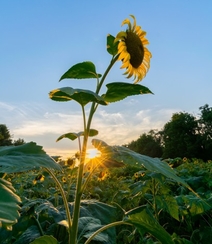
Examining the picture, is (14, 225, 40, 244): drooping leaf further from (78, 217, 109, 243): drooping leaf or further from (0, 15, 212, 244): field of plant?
(78, 217, 109, 243): drooping leaf

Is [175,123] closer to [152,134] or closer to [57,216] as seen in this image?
[152,134]

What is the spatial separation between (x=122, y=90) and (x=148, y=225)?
42 centimetres

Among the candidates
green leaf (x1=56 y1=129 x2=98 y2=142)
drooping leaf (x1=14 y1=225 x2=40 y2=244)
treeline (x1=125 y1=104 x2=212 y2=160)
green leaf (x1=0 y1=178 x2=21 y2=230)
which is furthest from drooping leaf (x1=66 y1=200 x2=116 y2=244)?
treeline (x1=125 y1=104 x2=212 y2=160)

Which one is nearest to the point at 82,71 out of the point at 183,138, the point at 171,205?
the point at 171,205

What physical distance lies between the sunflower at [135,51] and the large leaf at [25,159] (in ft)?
2.52

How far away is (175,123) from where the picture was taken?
39.3 m

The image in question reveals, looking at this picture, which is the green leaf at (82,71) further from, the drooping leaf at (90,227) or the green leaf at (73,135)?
the drooping leaf at (90,227)

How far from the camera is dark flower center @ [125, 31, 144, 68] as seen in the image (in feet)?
5.55

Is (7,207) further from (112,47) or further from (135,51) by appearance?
(135,51)

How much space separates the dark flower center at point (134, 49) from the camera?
169 cm

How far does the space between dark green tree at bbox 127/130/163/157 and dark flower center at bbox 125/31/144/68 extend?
145ft

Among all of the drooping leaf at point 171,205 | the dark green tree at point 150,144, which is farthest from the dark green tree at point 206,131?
the drooping leaf at point 171,205

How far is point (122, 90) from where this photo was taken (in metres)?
1.16

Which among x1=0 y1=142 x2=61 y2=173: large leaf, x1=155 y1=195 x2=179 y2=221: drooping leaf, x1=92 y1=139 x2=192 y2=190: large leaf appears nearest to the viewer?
x1=0 y1=142 x2=61 y2=173: large leaf
